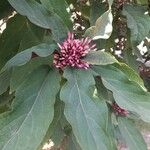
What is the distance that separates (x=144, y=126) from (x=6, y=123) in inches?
40.0

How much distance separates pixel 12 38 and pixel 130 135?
56cm

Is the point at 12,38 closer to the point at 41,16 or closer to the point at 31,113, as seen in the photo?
the point at 41,16

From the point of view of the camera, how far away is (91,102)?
120 cm

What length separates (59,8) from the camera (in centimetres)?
134

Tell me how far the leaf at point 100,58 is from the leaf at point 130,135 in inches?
17.8

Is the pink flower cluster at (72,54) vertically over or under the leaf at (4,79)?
over

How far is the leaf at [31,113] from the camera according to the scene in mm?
1159

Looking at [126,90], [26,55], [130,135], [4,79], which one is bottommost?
[130,135]

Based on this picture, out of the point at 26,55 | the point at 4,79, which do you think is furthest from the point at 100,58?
the point at 4,79

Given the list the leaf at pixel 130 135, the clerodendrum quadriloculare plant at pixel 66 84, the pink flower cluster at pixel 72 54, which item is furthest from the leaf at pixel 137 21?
the leaf at pixel 130 135

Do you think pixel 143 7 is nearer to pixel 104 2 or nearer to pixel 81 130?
pixel 104 2

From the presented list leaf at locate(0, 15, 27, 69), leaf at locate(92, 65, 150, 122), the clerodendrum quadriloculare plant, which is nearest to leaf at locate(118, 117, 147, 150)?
the clerodendrum quadriloculare plant

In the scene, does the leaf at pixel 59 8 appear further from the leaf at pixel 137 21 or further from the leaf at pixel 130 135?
the leaf at pixel 130 135

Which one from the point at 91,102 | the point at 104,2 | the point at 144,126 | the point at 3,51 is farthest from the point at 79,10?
the point at 91,102
